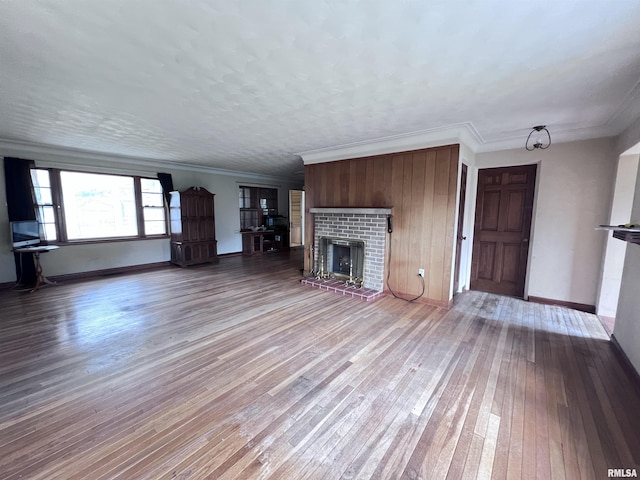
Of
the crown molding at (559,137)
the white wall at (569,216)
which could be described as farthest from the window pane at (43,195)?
the white wall at (569,216)

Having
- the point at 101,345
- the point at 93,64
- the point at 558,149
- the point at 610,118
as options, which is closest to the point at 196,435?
the point at 101,345

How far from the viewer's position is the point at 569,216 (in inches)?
152

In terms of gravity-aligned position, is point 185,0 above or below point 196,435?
above

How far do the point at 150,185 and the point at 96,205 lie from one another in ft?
3.72

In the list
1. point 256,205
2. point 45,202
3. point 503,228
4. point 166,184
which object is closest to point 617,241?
point 503,228

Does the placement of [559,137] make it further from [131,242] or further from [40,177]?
[40,177]

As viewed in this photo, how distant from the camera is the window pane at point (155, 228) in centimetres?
634

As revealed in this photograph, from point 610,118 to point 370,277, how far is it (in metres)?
3.54

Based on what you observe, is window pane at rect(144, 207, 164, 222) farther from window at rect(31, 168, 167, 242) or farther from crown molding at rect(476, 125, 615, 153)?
crown molding at rect(476, 125, 615, 153)

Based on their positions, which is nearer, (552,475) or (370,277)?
(552,475)

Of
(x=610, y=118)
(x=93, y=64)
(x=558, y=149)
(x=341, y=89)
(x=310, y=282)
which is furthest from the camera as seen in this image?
(x=310, y=282)

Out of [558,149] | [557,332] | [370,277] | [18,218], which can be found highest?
[558,149]

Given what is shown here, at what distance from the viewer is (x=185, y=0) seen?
55.5 inches

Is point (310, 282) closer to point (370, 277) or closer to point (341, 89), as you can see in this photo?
point (370, 277)
